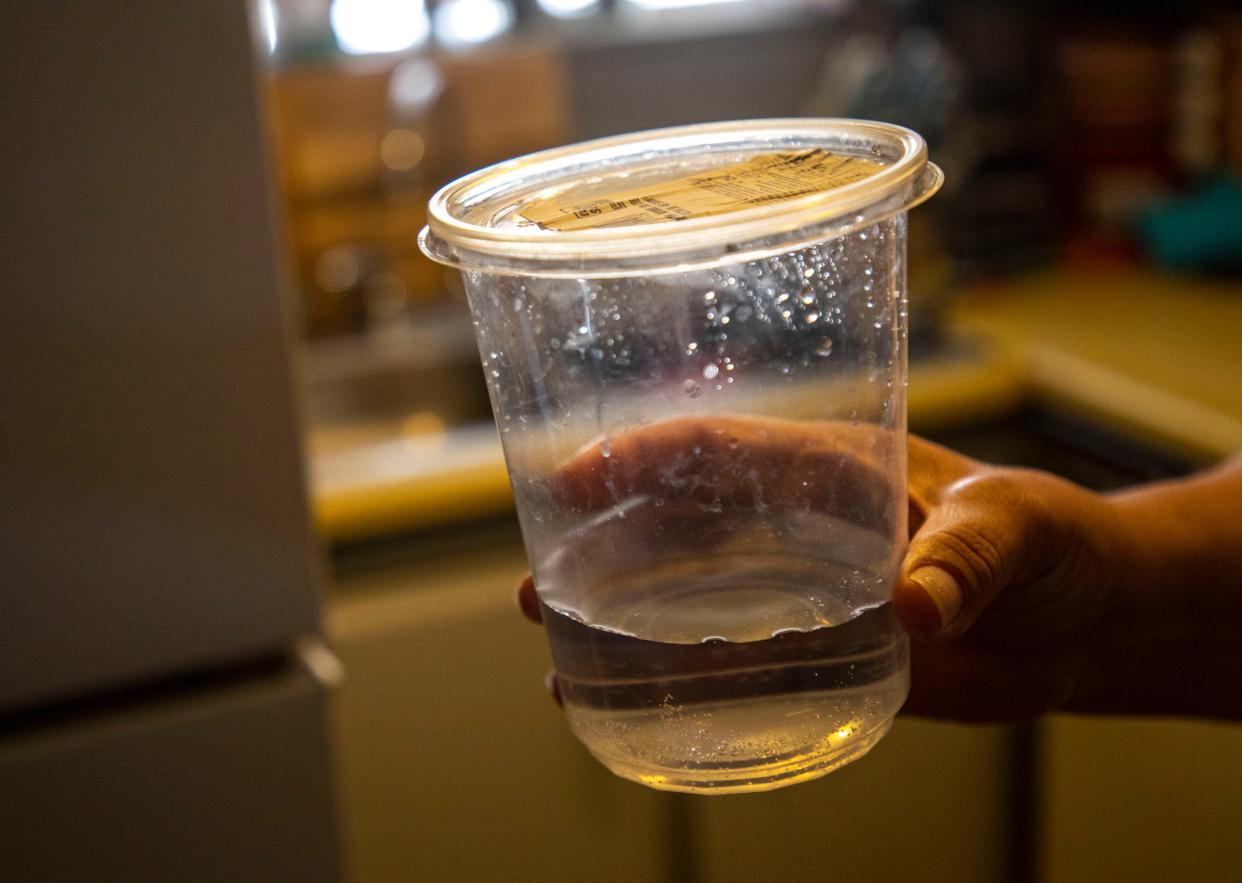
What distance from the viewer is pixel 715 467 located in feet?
1.67

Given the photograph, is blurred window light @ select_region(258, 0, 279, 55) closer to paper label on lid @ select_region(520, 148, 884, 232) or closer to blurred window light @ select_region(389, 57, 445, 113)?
blurred window light @ select_region(389, 57, 445, 113)

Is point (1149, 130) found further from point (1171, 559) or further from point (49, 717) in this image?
point (49, 717)

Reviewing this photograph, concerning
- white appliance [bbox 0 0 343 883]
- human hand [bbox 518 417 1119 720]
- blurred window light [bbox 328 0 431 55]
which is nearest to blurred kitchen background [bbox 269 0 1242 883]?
blurred window light [bbox 328 0 431 55]

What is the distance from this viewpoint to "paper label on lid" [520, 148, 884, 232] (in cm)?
48

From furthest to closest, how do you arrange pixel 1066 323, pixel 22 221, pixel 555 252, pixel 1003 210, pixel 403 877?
pixel 1003 210 < pixel 1066 323 < pixel 403 877 < pixel 22 221 < pixel 555 252

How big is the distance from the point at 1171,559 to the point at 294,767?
1.71 feet

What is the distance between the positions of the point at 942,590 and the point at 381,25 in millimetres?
2045

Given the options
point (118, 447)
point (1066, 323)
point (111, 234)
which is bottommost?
point (1066, 323)

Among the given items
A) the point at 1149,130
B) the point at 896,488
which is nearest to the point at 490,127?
the point at 1149,130

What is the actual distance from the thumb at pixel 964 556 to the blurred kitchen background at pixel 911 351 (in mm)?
413

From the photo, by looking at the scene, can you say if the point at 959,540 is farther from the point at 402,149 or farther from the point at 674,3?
the point at 674,3

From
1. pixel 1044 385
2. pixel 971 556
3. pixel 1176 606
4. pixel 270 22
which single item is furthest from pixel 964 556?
pixel 270 22

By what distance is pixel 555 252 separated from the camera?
17.7 inches

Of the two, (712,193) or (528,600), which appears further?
(528,600)
